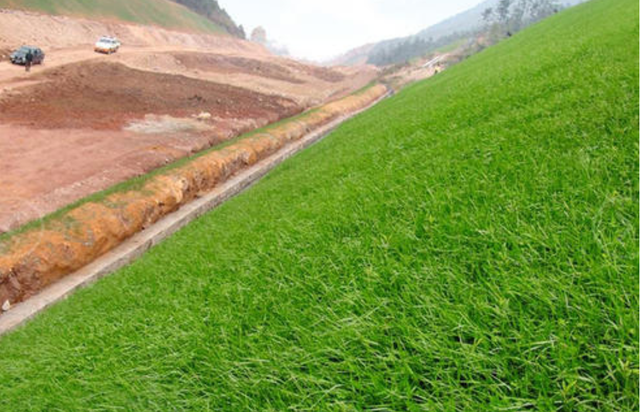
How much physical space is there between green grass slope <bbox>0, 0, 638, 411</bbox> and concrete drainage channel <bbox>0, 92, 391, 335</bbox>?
8.82 ft

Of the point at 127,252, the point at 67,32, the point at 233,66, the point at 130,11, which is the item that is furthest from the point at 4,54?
the point at 130,11

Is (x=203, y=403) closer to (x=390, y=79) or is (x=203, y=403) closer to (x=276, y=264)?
(x=276, y=264)

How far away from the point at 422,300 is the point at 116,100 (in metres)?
23.5

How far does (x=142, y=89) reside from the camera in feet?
78.9

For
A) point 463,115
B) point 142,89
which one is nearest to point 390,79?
point 142,89

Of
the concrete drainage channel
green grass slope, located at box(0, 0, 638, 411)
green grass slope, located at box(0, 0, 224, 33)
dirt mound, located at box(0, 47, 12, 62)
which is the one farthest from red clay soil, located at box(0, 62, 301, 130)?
green grass slope, located at box(0, 0, 224, 33)

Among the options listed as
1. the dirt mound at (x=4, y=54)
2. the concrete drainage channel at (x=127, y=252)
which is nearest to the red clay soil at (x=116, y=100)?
the concrete drainage channel at (x=127, y=252)

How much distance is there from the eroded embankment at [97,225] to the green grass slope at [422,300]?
3.35 meters

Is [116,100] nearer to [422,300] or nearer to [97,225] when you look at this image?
[97,225]

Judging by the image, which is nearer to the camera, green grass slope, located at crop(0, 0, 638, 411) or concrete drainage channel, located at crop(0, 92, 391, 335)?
Result: green grass slope, located at crop(0, 0, 638, 411)

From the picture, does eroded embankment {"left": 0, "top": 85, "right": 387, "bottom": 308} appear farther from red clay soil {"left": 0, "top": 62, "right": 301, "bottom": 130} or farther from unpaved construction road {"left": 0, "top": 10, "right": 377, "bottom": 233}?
red clay soil {"left": 0, "top": 62, "right": 301, "bottom": 130}

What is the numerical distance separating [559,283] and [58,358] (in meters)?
4.72

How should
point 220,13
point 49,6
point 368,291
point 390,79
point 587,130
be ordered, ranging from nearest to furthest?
point 368,291, point 587,130, point 49,6, point 390,79, point 220,13

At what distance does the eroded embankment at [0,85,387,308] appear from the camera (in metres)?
7.83
